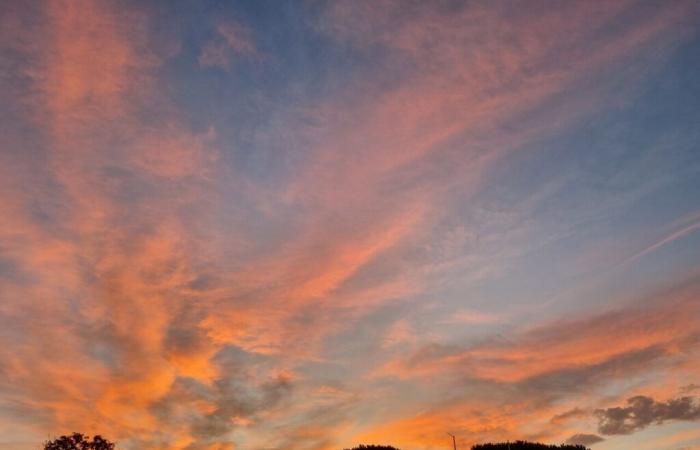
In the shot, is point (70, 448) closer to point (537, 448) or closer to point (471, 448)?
point (471, 448)

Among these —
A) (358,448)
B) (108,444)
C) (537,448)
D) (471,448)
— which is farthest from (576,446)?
(108,444)

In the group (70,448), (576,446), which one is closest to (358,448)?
(576,446)

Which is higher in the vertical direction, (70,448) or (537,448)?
(70,448)

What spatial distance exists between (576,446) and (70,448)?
62617 millimetres

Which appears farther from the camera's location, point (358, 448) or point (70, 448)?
point (358, 448)

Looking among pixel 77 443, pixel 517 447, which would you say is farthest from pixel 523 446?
pixel 77 443

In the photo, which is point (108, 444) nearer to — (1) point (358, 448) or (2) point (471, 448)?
(1) point (358, 448)

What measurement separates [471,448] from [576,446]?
13.3 meters

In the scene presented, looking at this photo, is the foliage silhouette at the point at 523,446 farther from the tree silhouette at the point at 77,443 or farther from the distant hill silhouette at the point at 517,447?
the tree silhouette at the point at 77,443

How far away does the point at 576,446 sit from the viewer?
66812 mm

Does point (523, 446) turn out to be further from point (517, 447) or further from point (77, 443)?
point (77, 443)

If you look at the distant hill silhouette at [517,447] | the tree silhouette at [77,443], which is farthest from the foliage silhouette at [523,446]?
the tree silhouette at [77,443]

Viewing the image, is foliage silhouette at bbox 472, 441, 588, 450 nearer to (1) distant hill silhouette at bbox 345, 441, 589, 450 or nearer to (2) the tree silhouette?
(1) distant hill silhouette at bbox 345, 441, 589, 450

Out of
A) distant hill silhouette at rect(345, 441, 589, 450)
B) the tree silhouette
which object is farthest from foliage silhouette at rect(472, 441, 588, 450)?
the tree silhouette
